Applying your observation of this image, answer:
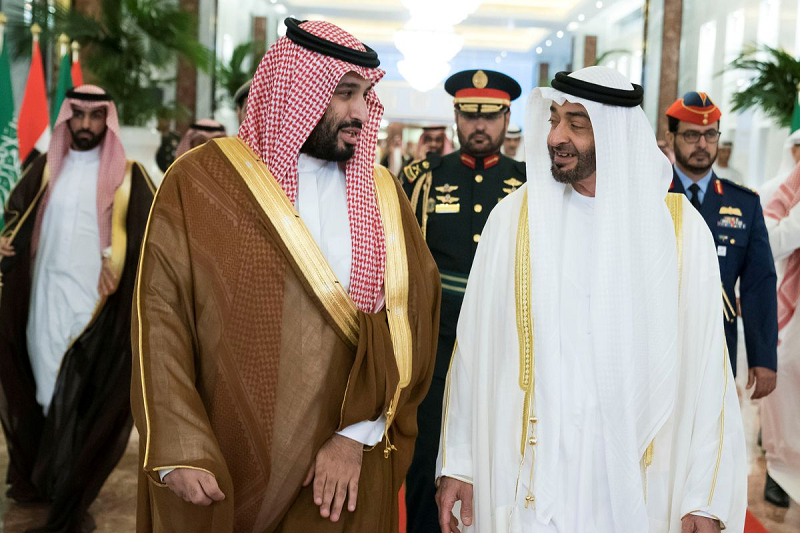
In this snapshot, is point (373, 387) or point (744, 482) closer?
point (373, 387)

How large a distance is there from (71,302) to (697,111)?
2.93 m

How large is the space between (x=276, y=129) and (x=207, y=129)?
405 centimetres

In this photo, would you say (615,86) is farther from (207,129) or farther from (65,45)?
(65,45)

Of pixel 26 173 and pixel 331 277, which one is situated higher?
pixel 26 173

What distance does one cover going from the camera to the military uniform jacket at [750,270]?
398 cm

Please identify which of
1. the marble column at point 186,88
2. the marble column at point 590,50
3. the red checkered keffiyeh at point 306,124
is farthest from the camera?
the marble column at point 590,50

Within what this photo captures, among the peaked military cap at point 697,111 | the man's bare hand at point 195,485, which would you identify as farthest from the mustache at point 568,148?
the peaked military cap at point 697,111

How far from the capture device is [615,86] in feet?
8.14

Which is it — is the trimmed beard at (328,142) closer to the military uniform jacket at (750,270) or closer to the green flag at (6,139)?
the military uniform jacket at (750,270)

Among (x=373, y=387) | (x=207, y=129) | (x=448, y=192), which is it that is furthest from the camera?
(x=207, y=129)

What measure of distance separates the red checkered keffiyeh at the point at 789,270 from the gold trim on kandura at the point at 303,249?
11.7 ft

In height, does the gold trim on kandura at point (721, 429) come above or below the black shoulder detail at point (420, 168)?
below

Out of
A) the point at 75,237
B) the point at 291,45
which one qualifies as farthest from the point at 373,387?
the point at 75,237

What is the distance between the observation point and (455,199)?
408 cm
